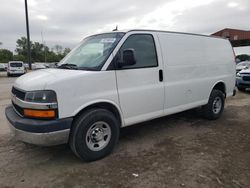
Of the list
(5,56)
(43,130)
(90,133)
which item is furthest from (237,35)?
(5,56)

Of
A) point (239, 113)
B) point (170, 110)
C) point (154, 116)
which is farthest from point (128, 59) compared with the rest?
point (239, 113)

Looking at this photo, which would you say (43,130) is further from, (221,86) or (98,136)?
(221,86)

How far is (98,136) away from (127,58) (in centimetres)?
132

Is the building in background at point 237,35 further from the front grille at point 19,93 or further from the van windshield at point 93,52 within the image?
the front grille at point 19,93

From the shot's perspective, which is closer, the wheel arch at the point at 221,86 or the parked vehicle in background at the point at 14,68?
the wheel arch at the point at 221,86

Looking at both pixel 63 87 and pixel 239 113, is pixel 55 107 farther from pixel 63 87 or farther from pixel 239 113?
pixel 239 113

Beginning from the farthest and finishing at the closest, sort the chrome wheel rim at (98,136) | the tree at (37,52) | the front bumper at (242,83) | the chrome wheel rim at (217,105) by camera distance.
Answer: the tree at (37,52) < the front bumper at (242,83) < the chrome wheel rim at (217,105) < the chrome wheel rim at (98,136)

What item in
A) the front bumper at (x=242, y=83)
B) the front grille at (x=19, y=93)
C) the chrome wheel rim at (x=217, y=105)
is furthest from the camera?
the front bumper at (x=242, y=83)

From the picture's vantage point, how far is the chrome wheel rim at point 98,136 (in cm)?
372

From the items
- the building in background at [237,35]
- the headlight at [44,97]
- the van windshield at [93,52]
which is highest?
the building in background at [237,35]

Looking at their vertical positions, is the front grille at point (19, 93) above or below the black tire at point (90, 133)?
above

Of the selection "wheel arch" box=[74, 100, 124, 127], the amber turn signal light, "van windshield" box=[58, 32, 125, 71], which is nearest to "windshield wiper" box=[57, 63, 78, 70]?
"van windshield" box=[58, 32, 125, 71]

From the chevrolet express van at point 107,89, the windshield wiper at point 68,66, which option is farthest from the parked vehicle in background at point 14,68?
the windshield wiper at point 68,66

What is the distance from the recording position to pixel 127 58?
3.85 m
